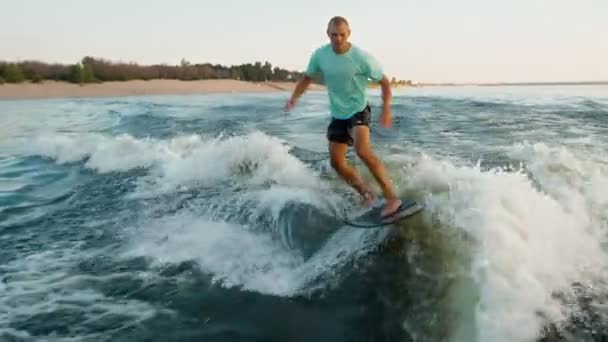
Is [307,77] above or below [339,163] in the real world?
above

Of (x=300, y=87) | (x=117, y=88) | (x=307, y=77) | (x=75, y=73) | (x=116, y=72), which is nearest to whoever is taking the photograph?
(x=307, y=77)

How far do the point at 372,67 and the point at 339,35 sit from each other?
461mm

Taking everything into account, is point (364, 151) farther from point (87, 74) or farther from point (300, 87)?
point (87, 74)

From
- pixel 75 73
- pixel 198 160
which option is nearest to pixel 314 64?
pixel 198 160

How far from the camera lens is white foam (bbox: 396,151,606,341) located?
12.7ft

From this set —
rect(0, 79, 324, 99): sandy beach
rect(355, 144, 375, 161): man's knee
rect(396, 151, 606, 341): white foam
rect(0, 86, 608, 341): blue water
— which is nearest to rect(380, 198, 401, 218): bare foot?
rect(0, 86, 608, 341): blue water

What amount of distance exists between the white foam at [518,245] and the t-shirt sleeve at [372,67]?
1371 mm

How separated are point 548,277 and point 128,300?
3486 millimetres

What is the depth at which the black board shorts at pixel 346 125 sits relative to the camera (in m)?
5.55

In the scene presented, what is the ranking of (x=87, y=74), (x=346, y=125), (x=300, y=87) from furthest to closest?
(x=87, y=74) → (x=300, y=87) → (x=346, y=125)

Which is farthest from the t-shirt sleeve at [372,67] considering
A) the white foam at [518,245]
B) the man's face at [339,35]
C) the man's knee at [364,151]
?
the white foam at [518,245]

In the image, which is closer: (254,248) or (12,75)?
(254,248)

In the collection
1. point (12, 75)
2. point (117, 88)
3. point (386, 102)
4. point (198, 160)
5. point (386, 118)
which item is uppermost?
point (386, 102)

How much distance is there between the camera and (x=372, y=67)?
5.34 metres
